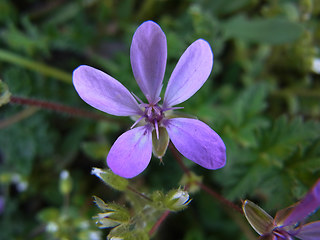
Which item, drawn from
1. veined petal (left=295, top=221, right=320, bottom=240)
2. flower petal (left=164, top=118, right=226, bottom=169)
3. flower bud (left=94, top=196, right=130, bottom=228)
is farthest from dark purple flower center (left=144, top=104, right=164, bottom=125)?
veined petal (left=295, top=221, right=320, bottom=240)

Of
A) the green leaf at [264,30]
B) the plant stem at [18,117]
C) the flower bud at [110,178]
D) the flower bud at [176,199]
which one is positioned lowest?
the plant stem at [18,117]

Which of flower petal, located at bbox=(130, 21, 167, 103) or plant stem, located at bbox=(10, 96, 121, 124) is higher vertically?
flower petal, located at bbox=(130, 21, 167, 103)

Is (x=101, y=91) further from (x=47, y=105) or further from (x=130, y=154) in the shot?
(x=47, y=105)

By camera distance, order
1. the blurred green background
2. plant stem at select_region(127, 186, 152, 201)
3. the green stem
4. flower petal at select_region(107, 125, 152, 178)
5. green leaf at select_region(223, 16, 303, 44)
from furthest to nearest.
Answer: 1. the green stem
2. green leaf at select_region(223, 16, 303, 44)
3. the blurred green background
4. plant stem at select_region(127, 186, 152, 201)
5. flower petal at select_region(107, 125, 152, 178)

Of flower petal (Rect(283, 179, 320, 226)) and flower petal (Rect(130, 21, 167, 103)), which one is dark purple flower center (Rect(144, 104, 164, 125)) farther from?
flower petal (Rect(283, 179, 320, 226))

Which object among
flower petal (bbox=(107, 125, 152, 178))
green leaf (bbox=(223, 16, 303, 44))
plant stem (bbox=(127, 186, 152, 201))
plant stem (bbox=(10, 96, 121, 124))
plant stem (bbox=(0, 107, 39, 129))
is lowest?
plant stem (bbox=(0, 107, 39, 129))

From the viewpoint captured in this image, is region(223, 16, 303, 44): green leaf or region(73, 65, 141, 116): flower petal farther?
region(223, 16, 303, 44): green leaf

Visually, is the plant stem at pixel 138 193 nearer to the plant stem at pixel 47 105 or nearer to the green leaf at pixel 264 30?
the plant stem at pixel 47 105

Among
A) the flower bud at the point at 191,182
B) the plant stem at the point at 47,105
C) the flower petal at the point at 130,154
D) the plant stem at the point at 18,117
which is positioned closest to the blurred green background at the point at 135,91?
the plant stem at the point at 18,117
